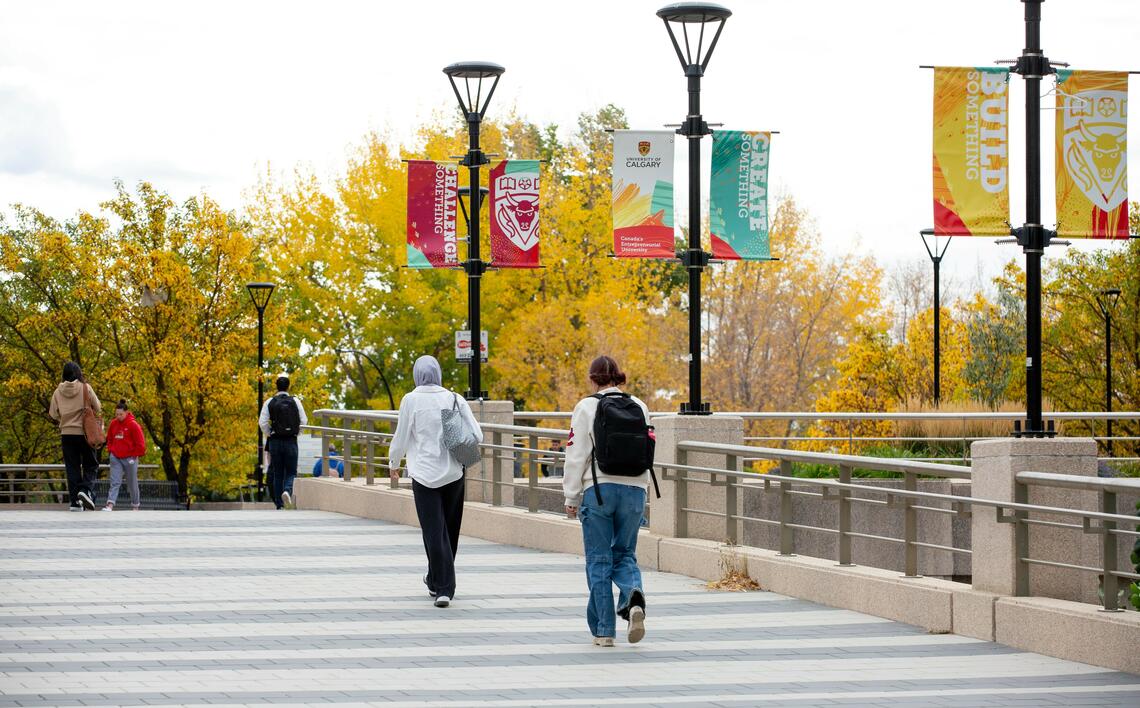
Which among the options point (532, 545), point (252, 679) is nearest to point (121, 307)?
point (532, 545)

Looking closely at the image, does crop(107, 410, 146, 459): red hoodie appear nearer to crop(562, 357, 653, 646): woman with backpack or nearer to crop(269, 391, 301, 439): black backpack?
crop(269, 391, 301, 439): black backpack

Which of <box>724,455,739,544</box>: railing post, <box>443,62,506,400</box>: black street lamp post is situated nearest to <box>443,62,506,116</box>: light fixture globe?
<box>443,62,506,400</box>: black street lamp post

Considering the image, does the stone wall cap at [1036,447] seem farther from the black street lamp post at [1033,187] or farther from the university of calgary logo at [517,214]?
the university of calgary logo at [517,214]

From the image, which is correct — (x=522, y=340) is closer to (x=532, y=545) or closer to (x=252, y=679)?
(x=532, y=545)

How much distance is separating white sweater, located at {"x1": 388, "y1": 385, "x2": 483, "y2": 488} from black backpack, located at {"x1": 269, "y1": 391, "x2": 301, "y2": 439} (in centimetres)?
1030

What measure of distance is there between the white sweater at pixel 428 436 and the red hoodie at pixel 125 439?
12.9m

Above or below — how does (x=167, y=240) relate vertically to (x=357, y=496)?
above

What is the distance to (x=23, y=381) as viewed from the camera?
163 feet

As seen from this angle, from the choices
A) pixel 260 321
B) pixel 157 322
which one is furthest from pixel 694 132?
pixel 157 322

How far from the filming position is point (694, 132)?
14680mm

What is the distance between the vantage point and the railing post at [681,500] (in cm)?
1415

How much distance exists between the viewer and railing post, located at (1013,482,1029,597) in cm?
1014

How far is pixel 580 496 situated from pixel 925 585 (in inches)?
97.8

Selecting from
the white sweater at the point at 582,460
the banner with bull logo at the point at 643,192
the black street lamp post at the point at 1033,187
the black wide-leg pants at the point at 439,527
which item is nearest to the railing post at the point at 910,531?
the black street lamp post at the point at 1033,187
